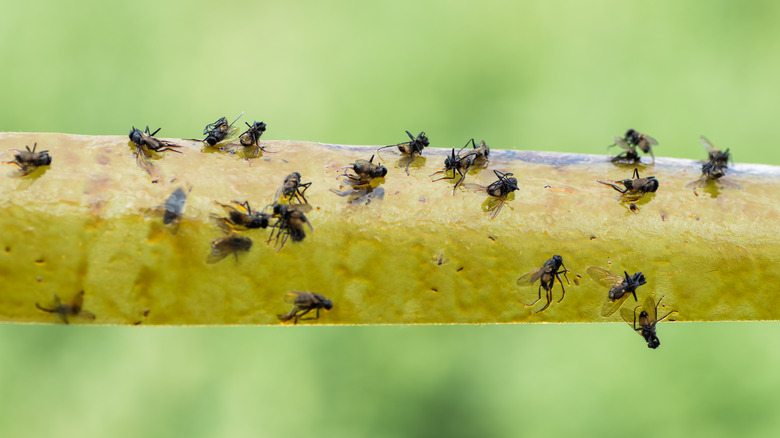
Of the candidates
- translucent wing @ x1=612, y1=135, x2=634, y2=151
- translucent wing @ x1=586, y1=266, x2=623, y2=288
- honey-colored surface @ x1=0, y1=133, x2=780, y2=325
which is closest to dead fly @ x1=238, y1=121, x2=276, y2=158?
honey-colored surface @ x1=0, y1=133, x2=780, y2=325

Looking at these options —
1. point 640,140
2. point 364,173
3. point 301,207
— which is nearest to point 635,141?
point 640,140

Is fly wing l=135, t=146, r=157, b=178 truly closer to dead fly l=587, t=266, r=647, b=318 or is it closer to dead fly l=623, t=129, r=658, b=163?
dead fly l=587, t=266, r=647, b=318

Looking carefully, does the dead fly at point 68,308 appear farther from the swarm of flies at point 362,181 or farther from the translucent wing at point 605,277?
the translucent wing at point 605,277

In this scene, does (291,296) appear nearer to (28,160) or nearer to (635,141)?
(28,160)

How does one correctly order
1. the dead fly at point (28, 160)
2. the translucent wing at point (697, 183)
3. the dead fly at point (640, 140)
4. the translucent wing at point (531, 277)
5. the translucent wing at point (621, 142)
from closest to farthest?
1. the dead fly at point (28, 160)
2. the translucent wing at point (531, 277)
3. the translucent wing at point (697, 183)
4. the translucent wing at point (621, 142)
5. the dead fly at point (640, 140)

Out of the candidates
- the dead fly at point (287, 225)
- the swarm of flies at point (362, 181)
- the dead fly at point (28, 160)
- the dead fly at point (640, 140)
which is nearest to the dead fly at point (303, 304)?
the dead fly at point (287, 225)

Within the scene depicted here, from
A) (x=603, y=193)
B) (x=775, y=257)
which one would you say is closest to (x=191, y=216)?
(x=603, y=193)

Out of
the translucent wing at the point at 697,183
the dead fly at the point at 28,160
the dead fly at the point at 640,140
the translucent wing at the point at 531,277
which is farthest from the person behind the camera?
the dead fly at the point at 640,140
